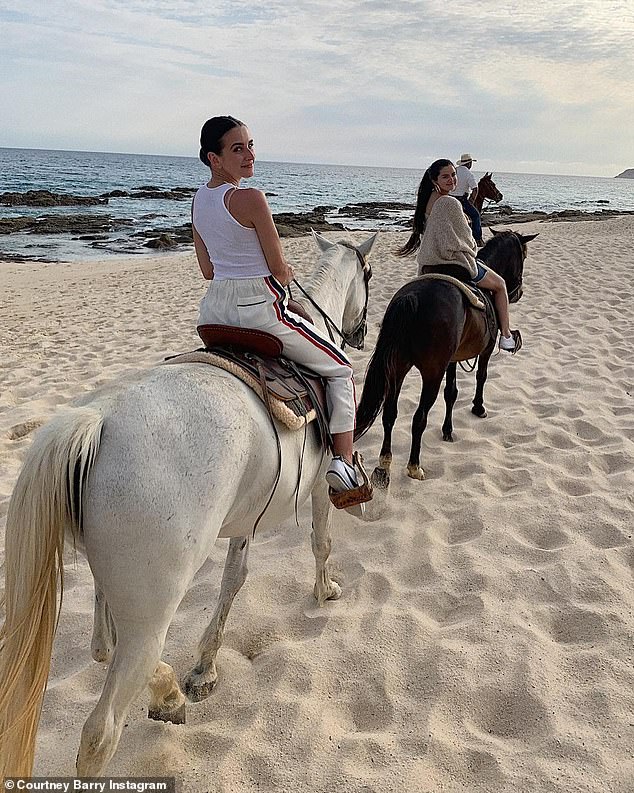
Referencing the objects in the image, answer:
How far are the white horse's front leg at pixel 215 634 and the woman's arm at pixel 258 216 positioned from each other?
1363 mm

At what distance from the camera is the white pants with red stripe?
2.42m

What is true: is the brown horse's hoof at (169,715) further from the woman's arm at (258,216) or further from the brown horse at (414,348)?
the brown horse at (414,348)

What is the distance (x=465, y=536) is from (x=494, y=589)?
54cm

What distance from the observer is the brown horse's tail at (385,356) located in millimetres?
4340

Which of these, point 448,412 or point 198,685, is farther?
point 448,412

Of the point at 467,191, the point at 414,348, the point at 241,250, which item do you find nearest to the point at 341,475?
the point at 241,250

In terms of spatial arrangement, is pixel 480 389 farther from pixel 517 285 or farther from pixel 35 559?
pixel 35 559

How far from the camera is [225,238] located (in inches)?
92.4

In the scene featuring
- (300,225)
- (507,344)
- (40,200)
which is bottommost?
(40,200)

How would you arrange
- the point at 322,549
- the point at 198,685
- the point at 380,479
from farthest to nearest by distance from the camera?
the point at 380,479 < the point at 322,549 < the point at 198,685

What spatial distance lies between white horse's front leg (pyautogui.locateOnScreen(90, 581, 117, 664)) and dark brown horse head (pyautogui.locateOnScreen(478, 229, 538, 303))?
459cm

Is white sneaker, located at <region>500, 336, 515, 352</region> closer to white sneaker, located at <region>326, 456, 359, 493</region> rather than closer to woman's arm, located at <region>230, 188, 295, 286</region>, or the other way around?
white sneaker, located at <region>326, 456, 359, 493</region>

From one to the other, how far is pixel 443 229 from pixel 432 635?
306cm

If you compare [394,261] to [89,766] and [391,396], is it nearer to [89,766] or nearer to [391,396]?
[391,396]
